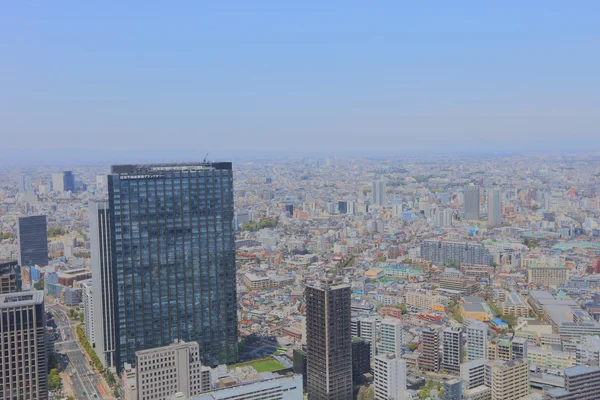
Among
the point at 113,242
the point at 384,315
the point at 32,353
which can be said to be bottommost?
the point at 384,315

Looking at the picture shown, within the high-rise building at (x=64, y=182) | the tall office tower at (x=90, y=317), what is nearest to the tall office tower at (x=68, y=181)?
the high-rise building at (x=64, y=182)

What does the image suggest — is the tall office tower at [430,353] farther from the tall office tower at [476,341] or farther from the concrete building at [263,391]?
the concrete building at [263,391]

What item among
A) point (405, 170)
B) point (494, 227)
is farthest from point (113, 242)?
point (405, 170)

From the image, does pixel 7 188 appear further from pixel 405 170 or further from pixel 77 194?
pixel 405 170

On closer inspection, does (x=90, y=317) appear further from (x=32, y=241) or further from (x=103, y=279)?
(x=32, y=241)

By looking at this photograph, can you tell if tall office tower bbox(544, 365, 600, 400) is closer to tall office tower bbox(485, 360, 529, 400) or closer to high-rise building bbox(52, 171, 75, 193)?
tall office tower bbox(485, 360, 529, 400)

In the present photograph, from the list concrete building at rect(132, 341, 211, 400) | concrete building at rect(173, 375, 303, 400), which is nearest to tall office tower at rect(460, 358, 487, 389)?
concrete building at rect(173, 375, 303, 400)
